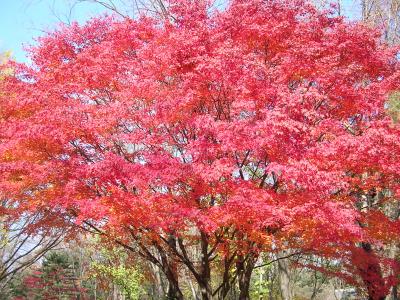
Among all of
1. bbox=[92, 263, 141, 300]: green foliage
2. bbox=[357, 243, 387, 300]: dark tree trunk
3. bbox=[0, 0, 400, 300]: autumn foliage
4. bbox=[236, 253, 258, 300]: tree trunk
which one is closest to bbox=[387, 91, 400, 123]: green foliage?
bbox=[0, 0, 400, 300]: autumn foliage

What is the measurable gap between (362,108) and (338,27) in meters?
2.35

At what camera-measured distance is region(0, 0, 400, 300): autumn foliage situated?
9.38 m

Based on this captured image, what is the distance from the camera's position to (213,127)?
9.75m

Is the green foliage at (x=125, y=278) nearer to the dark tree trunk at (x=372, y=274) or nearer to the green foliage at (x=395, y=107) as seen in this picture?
the dark tree trunk at (x=372, y=274)

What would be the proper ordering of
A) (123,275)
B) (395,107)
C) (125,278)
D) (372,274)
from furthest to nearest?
(125,278)
(123,275)
(372,274)
(395,107)

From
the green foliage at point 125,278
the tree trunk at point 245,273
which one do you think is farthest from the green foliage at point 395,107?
the green foliage at point 125,278

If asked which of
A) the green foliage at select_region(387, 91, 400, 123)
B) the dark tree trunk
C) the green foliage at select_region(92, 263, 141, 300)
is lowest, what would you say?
the dark tree trunk

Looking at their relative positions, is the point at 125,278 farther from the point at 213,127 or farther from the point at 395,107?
the point at 395,107

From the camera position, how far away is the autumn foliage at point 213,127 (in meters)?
9.38

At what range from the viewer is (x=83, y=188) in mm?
10516

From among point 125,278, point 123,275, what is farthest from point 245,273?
point 125,278

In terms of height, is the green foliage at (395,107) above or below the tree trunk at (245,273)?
above

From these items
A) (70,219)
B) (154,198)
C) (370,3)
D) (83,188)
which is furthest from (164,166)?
(370,3)

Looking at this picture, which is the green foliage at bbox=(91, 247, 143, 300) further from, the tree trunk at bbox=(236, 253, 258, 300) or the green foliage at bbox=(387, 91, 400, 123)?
the green foliage at bbox=(387, 91, 400, 123)
